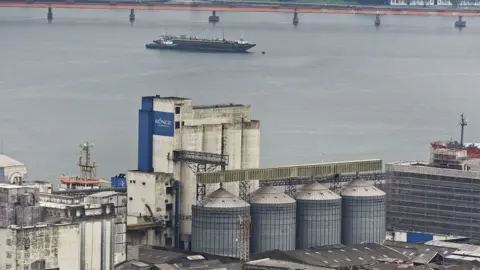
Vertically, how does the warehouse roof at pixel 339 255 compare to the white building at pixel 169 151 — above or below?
below

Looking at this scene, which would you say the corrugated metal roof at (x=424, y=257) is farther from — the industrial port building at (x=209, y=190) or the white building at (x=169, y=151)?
the white building at (x=169, y=151)

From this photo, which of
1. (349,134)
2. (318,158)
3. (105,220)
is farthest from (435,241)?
(349,134)

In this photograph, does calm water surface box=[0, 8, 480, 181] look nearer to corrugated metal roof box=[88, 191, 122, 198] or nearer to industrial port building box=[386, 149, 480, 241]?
industrial port building box=[386, 149, 480, 241]

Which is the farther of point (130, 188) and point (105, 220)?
point (130, 188)

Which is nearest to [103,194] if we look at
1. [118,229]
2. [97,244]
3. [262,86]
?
[118,229]

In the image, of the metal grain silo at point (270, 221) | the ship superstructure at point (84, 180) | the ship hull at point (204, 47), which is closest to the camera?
the metal grain silo at point (270, 221)

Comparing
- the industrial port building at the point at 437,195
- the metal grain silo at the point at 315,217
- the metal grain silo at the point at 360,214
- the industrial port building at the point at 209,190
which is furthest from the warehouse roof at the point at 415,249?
the industrial port building at the point at 437,195

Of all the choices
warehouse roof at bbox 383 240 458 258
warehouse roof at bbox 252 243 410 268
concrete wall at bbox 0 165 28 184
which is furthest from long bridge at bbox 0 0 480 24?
concrete wall at bbox 0 165 28 184

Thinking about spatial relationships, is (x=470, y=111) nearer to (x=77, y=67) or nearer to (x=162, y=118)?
(x=77, y=67)
